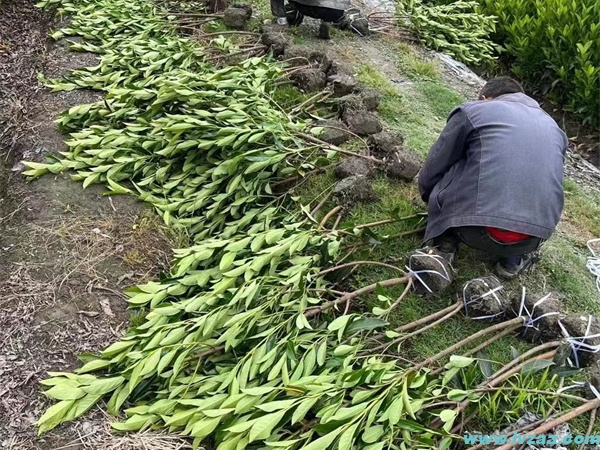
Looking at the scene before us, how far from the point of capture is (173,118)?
379cm

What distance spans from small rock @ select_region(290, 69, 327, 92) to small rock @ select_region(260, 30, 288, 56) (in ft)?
1.64

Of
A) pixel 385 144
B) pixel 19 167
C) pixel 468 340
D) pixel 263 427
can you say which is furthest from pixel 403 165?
pixel 19 167

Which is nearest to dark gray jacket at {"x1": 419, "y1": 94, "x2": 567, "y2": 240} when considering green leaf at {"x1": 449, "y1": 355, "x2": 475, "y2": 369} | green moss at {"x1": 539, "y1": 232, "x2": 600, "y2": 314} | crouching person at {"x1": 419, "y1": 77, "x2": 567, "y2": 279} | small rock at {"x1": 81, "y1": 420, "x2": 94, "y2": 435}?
crouching person at {"x1": 419, "y1": 77, "x2": 567, "y2": 279}

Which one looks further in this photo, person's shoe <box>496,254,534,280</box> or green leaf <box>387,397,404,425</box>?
person's shoe <box>496,254,534,280</box>

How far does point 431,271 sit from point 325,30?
3727mm

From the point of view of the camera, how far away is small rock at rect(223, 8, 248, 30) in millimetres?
5688

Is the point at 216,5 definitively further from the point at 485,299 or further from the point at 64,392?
the point at 64,392

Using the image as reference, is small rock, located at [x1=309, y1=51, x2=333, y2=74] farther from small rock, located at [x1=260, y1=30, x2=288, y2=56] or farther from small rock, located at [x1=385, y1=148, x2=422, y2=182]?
small rock, located at [x1=385, y1=148, x2=422, y2=182]

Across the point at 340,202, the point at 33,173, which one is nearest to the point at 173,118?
the point at 33,173

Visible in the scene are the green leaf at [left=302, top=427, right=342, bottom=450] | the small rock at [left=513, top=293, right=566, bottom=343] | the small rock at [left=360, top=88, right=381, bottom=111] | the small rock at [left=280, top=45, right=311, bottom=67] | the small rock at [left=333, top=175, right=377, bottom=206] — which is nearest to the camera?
the green leaf at [left=302, top=427, right=342, bottom=450]

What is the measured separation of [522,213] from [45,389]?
7.57 ft

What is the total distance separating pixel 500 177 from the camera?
2.83 meters

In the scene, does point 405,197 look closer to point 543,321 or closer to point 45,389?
point 543,321

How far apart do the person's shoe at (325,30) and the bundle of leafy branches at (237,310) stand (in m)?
1.71
